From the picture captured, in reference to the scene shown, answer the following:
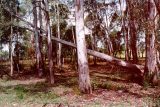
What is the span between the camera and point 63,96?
17031 millimetres

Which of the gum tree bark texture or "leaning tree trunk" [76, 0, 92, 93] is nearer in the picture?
"leaning tree trunk" [76, 0, 92, 93]

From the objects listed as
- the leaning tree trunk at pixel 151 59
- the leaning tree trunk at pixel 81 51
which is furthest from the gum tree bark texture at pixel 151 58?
the leaning tree trunk at pixel 81 51

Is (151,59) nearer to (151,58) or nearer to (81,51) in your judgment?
(151,58)

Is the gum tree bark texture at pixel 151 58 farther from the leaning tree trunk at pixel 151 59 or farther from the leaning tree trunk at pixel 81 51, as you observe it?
the leaning tree trunk at pixel 81 51

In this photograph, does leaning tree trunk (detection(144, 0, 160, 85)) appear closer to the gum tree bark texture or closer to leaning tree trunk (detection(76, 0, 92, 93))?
the gum tree bark texture

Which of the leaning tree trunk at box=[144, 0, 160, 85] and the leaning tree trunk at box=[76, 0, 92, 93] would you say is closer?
the leaning tree trunk at box=[76, 0, 92, 93]

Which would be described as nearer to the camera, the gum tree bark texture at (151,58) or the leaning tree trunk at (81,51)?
the leaning tree trunk at (81,51)

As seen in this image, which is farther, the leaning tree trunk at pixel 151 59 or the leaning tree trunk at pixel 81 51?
the leaning tree trunk at pixel 151 59

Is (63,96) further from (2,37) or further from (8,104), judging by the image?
(2,37)

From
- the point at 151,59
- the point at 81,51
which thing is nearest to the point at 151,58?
the point at 151,59

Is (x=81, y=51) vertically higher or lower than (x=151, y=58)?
higher

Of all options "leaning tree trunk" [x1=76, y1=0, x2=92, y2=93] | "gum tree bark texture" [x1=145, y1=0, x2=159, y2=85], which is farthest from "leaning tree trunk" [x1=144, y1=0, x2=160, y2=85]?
"leaning tree trunk" [x1=76, y1=0, x2=92, y2=93]

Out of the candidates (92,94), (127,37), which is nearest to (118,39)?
(127,37)

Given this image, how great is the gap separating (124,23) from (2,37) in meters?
13.5
